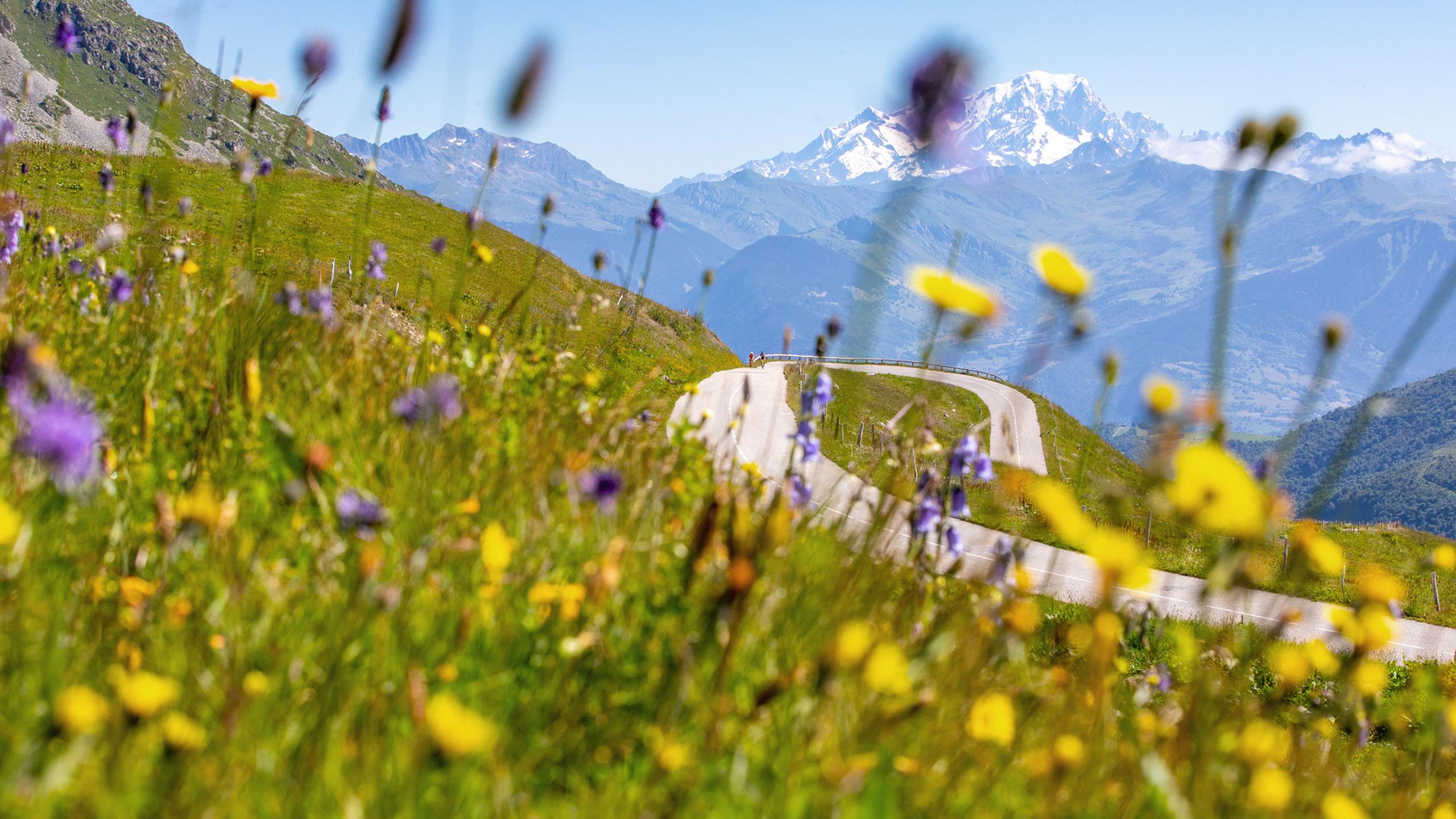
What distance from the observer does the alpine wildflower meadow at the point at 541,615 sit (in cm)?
178

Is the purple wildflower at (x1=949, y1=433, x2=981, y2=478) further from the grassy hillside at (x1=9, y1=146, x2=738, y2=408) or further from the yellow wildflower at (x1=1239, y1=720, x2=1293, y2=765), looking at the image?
the grassy hillside at (x1=9, y1=146, x2=738, y2=408)

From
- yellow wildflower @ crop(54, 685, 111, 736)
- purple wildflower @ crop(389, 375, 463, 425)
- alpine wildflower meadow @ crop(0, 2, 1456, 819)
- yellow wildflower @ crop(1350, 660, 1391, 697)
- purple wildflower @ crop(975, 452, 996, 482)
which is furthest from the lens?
purple wildflower @ crop(975, 452, 996, 482)

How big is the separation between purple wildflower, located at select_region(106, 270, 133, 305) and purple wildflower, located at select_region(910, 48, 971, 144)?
4066 mm

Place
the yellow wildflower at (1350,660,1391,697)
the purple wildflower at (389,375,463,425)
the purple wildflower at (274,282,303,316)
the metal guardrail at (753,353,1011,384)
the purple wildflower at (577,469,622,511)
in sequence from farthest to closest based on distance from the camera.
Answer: the metal guardrail at (753,353,1011,384)
the purple wildflower at (274,282,303,316)
the purple wildflower at (389,375,463,425)
the purple wildflower at (577,469,622,511)
the yellow wildflower at (1350,660,1391,697)

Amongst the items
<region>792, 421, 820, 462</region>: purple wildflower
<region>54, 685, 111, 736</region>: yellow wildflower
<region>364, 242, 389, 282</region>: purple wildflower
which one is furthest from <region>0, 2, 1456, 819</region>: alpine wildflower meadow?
<region>364, 242, 389, 282</region>: purple wildflower

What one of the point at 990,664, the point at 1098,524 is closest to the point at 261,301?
the point at 990,664

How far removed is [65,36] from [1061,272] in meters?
6.47

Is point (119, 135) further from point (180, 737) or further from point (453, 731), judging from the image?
point (453, 731)

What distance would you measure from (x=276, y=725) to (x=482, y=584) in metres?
0.79

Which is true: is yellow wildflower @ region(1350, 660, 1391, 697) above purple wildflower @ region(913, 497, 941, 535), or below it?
below

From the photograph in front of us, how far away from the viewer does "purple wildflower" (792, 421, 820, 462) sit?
15.4 ft

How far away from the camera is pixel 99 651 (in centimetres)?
225

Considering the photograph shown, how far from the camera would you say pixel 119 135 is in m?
5.88

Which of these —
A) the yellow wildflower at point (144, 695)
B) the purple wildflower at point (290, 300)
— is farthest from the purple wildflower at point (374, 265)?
the yellow wildflower at point (144, 695)
